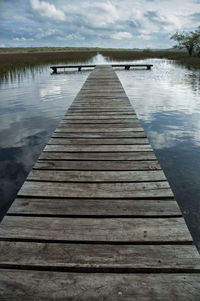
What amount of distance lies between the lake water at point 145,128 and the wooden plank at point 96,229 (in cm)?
126

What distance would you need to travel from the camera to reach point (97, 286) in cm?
141

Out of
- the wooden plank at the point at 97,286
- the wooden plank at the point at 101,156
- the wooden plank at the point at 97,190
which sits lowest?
the wooden plank at the point at 97,286

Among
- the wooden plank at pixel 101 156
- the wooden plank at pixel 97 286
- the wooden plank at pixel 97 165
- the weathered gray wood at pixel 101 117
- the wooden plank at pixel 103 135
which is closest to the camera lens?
the wooden plank at pixel 97 286

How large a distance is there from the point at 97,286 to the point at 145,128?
6.12m

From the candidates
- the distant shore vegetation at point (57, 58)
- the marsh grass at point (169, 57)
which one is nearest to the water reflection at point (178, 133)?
the distant shore vegetation at point (57, 58)

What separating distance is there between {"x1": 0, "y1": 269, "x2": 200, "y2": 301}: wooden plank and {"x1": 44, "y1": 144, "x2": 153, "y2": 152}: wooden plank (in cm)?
228

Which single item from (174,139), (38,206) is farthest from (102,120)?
(38,206)

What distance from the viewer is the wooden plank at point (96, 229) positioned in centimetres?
178

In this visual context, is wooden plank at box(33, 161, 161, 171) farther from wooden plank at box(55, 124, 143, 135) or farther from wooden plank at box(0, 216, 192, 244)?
wooden plank at box(55, 124, 143, 135)

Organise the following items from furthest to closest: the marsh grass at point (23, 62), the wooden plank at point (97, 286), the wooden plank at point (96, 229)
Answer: the marsh grass at point (23, 62)
the wooden plank at point (96, 229)
the wooden plank at point (97, 286)

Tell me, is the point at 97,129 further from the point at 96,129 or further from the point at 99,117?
the point at 99,117

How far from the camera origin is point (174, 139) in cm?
619

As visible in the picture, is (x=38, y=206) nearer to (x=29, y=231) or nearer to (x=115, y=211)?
(x=29, y=231)

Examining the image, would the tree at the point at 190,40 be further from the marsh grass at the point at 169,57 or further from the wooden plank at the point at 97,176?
the wooden plank at the point at 97,176
